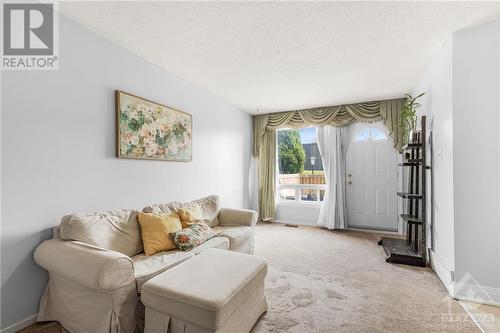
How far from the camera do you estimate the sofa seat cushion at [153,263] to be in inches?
68.9

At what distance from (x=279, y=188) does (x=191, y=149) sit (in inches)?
104

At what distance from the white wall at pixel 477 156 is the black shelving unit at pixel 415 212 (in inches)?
29.1

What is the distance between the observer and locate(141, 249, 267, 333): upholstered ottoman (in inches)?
54.4

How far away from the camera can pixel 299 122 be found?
16.6ft

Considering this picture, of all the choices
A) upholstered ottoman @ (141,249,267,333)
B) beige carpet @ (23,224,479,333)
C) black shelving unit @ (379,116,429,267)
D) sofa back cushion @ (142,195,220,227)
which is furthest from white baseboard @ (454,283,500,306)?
sofa back cushion @ (142,195,220,227)

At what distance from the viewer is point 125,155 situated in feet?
8.31

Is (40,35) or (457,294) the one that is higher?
(40,35)

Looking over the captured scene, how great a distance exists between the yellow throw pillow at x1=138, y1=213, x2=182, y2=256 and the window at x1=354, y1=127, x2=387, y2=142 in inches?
154

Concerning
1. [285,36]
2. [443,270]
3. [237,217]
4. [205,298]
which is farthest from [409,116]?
[205,298]

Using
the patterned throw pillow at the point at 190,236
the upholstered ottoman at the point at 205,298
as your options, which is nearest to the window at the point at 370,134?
the patterned throw pillow at the point at 190,236

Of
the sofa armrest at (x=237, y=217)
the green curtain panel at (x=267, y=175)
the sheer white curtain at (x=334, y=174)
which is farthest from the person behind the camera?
the green curtain panel at (x=267, y=175)

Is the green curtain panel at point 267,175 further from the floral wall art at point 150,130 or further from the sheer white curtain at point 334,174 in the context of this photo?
the floral wall art at point 150,130

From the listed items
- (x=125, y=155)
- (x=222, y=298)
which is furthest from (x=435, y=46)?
(x=125, y=155)

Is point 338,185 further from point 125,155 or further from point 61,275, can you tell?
point 61,275
